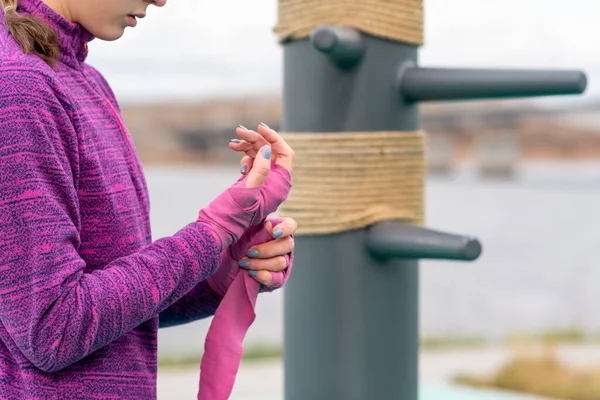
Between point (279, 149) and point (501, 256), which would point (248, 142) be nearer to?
point (279, 149)

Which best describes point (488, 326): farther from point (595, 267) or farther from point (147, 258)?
point (147, 258)

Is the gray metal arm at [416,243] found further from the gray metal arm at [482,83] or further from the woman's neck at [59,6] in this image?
the woman's neck at [59,6]

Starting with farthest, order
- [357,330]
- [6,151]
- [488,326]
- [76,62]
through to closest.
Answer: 1. [488,326]
2. [357,330]
3. [76,62]
4. [6,151]

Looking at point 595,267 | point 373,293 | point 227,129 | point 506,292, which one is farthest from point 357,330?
point 595,267

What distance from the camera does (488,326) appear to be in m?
3.43

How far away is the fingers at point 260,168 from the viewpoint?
2.06 ft

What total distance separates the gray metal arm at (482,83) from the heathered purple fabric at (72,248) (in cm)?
45

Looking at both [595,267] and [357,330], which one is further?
[595,267]

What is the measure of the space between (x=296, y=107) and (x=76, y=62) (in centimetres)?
41

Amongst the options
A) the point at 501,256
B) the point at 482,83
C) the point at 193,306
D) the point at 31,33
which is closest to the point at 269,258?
the point at 193,306

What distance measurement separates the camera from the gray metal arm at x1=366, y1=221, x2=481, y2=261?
0.90 meters

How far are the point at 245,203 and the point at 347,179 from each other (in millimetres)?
404

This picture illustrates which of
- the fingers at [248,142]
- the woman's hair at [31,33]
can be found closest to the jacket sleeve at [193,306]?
the fingers at [248,142]

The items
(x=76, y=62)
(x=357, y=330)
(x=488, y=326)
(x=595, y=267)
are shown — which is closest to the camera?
(x=76, y=62)
